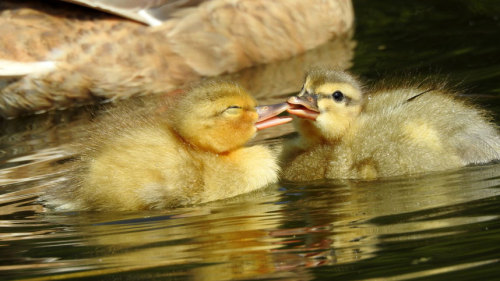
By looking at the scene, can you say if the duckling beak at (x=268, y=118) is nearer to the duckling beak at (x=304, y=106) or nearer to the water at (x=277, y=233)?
the duckling beak at (x=304, y=106)

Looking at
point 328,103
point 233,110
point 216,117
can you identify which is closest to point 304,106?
point 328,103

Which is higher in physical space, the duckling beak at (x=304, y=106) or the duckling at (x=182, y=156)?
the duckling beak at (x=304, y=106)

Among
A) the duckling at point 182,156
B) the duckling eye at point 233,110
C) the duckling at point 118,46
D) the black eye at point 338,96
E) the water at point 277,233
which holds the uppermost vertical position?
the duckling at point 118,46

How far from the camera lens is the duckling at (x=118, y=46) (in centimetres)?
841

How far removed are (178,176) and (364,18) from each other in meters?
5.97

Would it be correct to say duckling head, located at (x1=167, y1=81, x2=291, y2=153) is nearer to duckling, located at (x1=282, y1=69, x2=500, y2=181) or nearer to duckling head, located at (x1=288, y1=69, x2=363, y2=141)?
duckling head, located at (x1=288, y1=69, x2=363, y2=141)

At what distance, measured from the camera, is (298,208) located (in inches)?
198

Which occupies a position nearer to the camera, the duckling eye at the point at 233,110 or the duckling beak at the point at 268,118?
the duckling eye at the point at 233,110

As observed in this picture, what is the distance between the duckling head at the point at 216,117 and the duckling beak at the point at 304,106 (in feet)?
0.16

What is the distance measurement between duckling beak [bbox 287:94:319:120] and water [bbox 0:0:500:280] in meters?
0.38

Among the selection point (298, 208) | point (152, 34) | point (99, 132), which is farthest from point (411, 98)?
point (152, 34)

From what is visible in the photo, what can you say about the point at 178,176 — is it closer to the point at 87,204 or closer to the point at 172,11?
the point at 87,204

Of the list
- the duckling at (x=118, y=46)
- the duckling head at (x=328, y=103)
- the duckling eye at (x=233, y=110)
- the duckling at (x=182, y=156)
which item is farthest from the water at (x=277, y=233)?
the duckling at (x=118, y=46)

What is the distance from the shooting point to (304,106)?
556cm
